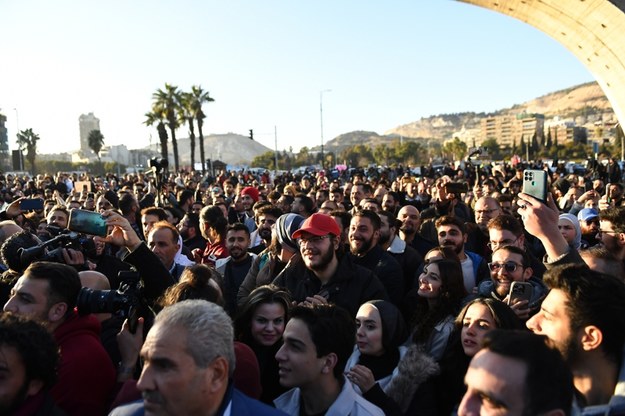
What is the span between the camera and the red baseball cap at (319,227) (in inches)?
203

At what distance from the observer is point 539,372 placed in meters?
2.27

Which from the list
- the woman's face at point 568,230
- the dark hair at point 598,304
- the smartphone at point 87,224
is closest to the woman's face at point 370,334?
the dark hair at point 598,304

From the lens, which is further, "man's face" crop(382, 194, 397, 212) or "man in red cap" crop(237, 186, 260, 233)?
"man in red cap" crop(237, 186, 260, 233)

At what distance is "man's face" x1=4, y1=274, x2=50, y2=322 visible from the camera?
3602 millimetres

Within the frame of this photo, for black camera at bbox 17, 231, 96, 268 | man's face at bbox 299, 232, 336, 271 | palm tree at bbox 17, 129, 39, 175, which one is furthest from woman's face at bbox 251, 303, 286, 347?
palm tree at bbox 17, 129, 39, 175

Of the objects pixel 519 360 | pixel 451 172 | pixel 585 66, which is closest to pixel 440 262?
pixel 519 360

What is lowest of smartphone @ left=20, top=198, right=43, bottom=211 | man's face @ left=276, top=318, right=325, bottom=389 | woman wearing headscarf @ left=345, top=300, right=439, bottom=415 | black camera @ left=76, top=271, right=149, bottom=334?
woman wearing headscarf @ left=345, top=300, right=439, bottom=415

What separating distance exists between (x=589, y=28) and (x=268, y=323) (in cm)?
1969

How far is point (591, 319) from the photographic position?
2756 millimetres

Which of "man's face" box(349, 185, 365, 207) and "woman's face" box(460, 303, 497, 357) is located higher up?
"man's face" box(349, 185, 365, 207)

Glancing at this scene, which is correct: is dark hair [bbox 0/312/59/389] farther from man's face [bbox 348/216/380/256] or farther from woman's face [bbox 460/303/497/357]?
man's face [bbox 348/216/380/256]

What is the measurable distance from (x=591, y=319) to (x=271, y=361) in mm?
2065

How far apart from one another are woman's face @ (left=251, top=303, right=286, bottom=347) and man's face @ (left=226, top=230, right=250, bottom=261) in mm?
2498

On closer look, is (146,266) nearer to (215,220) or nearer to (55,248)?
(55,248)
